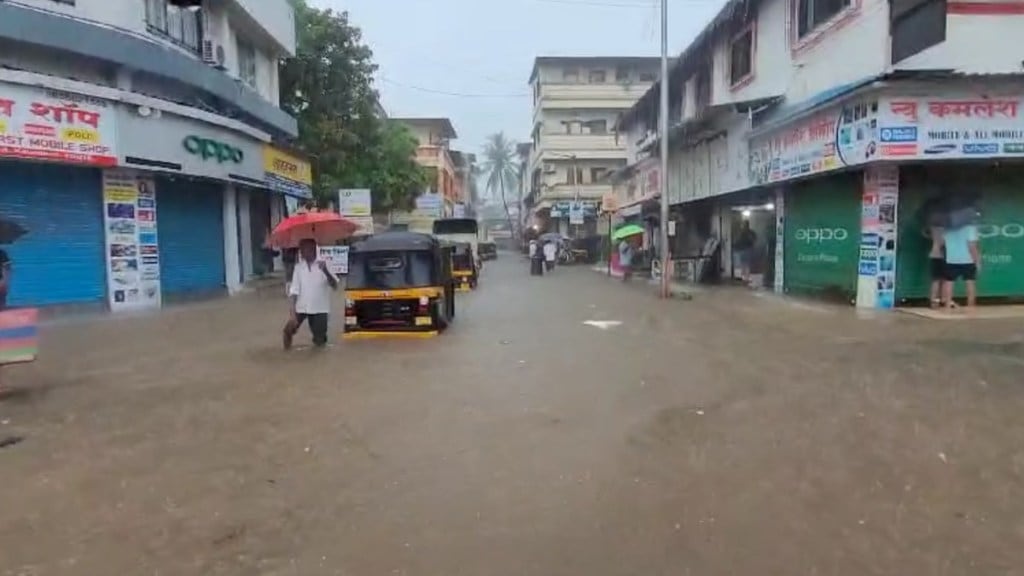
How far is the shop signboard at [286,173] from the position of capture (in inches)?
948

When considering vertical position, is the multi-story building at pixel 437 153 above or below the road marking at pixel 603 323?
above

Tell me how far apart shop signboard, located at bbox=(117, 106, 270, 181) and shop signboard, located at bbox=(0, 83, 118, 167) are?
1.33ft

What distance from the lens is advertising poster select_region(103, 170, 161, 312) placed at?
17375 millimetres

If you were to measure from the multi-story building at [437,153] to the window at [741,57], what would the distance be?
120ft

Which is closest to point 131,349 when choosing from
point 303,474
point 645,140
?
point 303,474

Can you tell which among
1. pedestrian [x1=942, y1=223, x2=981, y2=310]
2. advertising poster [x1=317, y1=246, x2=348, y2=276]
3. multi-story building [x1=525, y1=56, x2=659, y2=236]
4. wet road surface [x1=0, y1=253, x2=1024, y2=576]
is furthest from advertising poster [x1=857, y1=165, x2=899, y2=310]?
multi-story building [x1=525, y1=56, x2=659, y2=236]

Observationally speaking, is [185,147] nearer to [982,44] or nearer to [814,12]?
[814,12]

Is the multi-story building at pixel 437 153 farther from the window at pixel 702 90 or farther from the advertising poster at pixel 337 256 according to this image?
the window at pixel 702 90

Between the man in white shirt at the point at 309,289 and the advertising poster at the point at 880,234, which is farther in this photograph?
the advertising poster at the point at 880,234

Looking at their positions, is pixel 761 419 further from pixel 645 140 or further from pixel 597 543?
pixel 645 140

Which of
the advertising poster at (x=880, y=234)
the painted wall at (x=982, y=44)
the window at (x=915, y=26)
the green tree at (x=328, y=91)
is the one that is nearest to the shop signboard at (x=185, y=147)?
the green tree at (x=328, y=91)

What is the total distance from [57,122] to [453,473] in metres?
13.5

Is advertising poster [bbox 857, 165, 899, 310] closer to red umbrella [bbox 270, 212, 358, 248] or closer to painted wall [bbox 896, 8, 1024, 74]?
painted wall [bbox 896, 8, 1024, 74]

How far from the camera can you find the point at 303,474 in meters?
5.65
